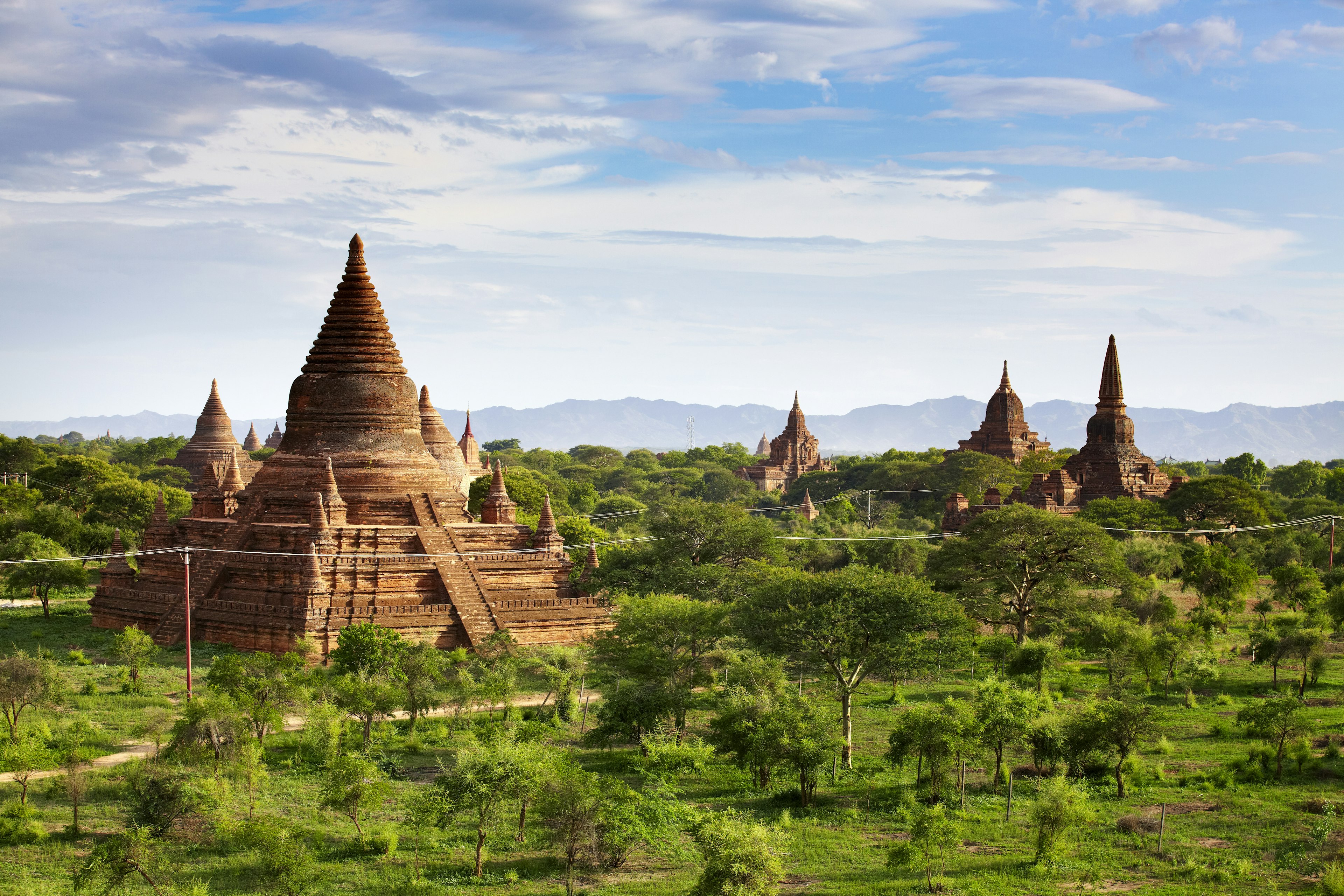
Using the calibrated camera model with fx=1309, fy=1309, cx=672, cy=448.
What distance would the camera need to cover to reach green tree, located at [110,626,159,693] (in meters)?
34.8

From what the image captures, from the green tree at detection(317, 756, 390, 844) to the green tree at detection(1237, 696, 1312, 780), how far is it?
62.9 ft

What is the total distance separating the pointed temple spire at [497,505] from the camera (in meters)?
48.8

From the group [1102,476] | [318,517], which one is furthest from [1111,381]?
[318,517]

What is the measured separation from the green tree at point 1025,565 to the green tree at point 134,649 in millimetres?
25611

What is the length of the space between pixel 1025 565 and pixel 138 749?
27928mm

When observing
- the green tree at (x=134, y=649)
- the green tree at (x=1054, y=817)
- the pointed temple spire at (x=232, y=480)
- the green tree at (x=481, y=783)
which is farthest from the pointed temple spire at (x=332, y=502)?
the green tree at (x=1054, y=817)

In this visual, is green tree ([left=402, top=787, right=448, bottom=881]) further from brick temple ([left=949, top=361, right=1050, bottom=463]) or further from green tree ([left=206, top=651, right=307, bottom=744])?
brick temple ([left=949, top=361, right=1050, bottom=463])

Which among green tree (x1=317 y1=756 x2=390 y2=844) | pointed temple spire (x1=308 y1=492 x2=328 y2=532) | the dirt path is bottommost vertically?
the dirt path

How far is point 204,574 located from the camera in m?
41.9

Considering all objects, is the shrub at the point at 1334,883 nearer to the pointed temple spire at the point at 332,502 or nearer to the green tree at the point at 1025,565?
the green tree at the point at 1025,565

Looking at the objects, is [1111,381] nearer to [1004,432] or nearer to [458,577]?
[1004,432]

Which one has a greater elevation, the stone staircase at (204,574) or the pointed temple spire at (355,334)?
the pointed temple spire at (355,334)

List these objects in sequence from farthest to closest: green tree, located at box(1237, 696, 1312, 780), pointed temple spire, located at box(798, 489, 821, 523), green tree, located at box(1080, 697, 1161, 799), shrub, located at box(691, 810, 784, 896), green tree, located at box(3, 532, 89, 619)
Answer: pointed temple spire, located at box(798, 489, 821, 523) < green tree, located at box(3, 532, 89, 619) < green tree, located at box(1237, 696, 1312, 780) < green tree, located at box(1080, 697, 1161, 799) < shrub, located at box(691, 810, 784, 896)

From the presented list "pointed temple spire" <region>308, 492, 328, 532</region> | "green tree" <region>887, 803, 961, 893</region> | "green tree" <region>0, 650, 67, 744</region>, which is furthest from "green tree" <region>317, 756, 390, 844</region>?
"pointed temple spire" <region>308, 492, 328, 532</region>
